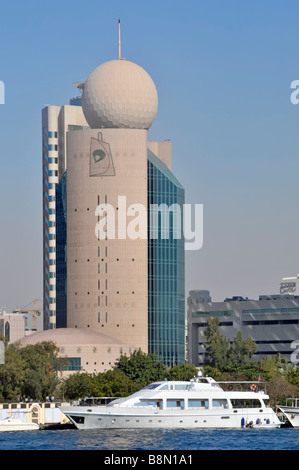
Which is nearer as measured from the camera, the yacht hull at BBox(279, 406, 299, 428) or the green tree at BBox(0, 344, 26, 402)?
the yacht hull at BBox(279, 406, 299, 428)

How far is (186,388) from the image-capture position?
5162 inches

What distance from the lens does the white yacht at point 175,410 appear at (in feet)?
417

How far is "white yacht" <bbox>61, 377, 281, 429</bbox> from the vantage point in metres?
127

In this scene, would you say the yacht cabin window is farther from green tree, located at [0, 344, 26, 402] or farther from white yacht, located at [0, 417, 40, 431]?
green tree, located at [0, 344, 26, 402]

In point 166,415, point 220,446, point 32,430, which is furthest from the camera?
point 32,430

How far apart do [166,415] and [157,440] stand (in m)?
17.1

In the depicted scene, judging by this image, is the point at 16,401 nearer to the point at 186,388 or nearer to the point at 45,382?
the point at 45,382

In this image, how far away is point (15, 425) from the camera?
136 metres

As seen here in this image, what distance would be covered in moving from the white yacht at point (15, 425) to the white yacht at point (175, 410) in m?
8.81

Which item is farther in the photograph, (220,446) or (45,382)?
(45,382)

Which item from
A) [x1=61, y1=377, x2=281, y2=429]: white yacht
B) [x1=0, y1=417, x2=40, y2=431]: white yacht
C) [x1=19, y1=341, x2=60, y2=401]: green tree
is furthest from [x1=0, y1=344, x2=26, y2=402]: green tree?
[x1=61, y1=377, x2=281, y2=429]: white yacht

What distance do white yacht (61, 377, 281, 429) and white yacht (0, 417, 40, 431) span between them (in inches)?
347
